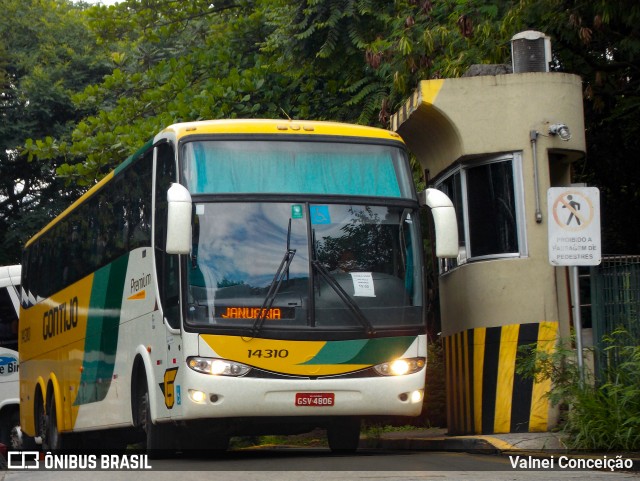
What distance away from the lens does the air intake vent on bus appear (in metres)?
14.5

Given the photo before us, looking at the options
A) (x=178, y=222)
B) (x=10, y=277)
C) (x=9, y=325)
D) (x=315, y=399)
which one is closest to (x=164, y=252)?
(x=178, y=222)

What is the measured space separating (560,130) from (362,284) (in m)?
3.51

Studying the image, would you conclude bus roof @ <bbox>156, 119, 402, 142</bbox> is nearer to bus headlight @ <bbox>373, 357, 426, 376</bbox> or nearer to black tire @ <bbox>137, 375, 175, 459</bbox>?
bus headlight @ <bbox>373, 357, 426, 376</bbox>

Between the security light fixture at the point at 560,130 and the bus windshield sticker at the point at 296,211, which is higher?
the security light fixture at the point at 560,130

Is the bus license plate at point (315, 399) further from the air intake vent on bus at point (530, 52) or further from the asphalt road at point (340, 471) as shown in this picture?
the air intake vent on bus at point (530, 52)

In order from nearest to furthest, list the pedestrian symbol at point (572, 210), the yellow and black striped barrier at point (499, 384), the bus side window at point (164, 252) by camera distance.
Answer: the bus side window at point (164, 252), the pedestrian symbol at point (572, 210), the yellow and black striped barrier at point (499, 384)

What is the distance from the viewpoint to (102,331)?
50.7 ft

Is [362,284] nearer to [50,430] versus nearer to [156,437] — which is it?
[156,437]

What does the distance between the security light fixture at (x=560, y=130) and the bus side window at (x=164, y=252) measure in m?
4.47

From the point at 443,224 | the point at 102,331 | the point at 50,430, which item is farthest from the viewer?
the point at 50,430

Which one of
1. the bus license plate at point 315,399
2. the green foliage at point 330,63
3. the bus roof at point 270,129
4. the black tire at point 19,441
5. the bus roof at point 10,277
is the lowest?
the black tire at point 19,441

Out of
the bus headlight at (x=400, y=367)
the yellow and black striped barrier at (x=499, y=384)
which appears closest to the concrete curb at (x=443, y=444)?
the yellow and black striped barrier at (x=499, y=384)

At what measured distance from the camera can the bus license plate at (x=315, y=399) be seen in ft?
38.3

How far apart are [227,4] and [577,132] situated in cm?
1343
